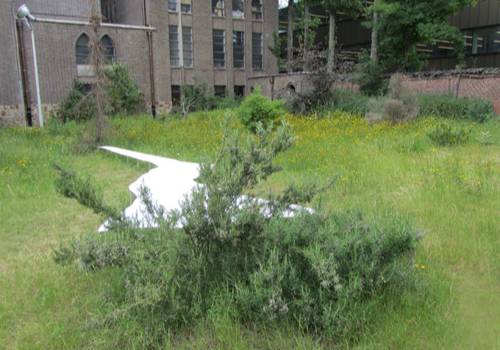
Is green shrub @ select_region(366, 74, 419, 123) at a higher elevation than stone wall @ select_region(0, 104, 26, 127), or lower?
higher

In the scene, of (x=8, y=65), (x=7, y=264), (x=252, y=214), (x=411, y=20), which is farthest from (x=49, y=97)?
(x=252, y=214)

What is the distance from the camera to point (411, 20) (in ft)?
70.7

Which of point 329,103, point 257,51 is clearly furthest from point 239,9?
point 329,103

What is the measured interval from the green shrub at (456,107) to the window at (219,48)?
21.2 m

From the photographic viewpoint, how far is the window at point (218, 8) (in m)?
35.5

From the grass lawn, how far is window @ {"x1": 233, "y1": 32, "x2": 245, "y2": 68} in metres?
25.7

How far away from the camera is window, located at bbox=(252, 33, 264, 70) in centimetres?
3769

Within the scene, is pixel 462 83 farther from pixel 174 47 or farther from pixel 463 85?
pixel 174 47

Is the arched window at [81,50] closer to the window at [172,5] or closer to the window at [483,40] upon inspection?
the window at [172,5]

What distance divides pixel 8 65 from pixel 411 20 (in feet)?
76.3

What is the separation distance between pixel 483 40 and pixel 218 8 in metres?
19.9

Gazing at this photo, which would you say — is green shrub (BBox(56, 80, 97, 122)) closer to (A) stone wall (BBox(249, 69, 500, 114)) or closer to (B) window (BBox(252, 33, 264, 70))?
(A) stone wall (BBox(249, 69, 500, 114))

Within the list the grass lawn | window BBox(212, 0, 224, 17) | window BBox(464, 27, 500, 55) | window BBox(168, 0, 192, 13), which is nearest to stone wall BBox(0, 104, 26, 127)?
window BBox(168, 0, 192, 13)

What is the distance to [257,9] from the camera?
37.6 metres
